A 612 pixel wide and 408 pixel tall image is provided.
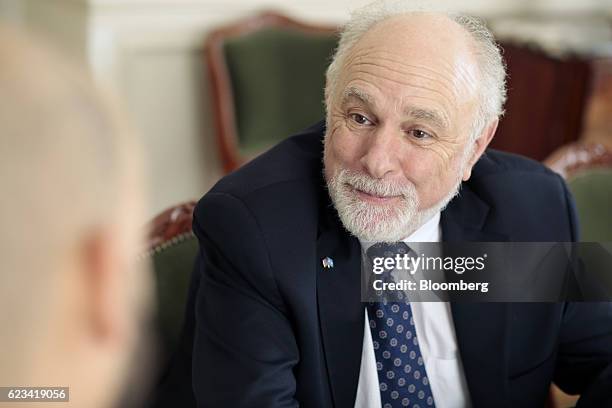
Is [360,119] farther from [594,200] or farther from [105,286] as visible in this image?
[105,286]

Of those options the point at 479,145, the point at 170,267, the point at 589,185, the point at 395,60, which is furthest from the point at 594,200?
the point at 170,267

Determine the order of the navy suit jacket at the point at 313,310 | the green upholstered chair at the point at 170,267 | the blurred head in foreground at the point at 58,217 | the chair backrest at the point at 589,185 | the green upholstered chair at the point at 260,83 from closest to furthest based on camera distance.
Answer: the blurred head in foreground at the point at 58,217
the navy suit jacket at the point at 313,310
the green upholstered chair at the point at 170,267
the chair backrest at the point at 589,185
the green upholstered chair at the point at 260,83

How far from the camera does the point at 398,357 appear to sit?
1385 millimetres

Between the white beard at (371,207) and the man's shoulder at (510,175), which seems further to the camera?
the man's shoulder at (510,175)

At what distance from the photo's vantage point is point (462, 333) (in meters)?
1.42

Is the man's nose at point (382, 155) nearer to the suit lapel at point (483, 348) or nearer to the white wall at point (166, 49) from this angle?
the suit lapel at point (483, 348)

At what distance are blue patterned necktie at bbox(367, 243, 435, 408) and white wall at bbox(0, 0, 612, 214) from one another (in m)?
2.17

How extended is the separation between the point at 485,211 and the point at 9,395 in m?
1.11

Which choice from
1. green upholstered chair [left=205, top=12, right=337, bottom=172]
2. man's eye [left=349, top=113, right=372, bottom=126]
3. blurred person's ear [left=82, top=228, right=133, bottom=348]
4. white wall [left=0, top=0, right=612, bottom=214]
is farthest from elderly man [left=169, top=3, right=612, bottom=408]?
white wall [left=0, top=0, right=612, bottom=214]

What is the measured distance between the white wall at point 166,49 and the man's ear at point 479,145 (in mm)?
2096

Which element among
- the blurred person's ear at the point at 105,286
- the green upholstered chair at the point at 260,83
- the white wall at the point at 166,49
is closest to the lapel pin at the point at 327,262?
the blurred person's ear at the point at 105,286

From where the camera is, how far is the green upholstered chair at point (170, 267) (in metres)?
1.52

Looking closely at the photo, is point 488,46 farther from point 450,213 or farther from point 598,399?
point 598,399

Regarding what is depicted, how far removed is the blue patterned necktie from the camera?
1377mm
